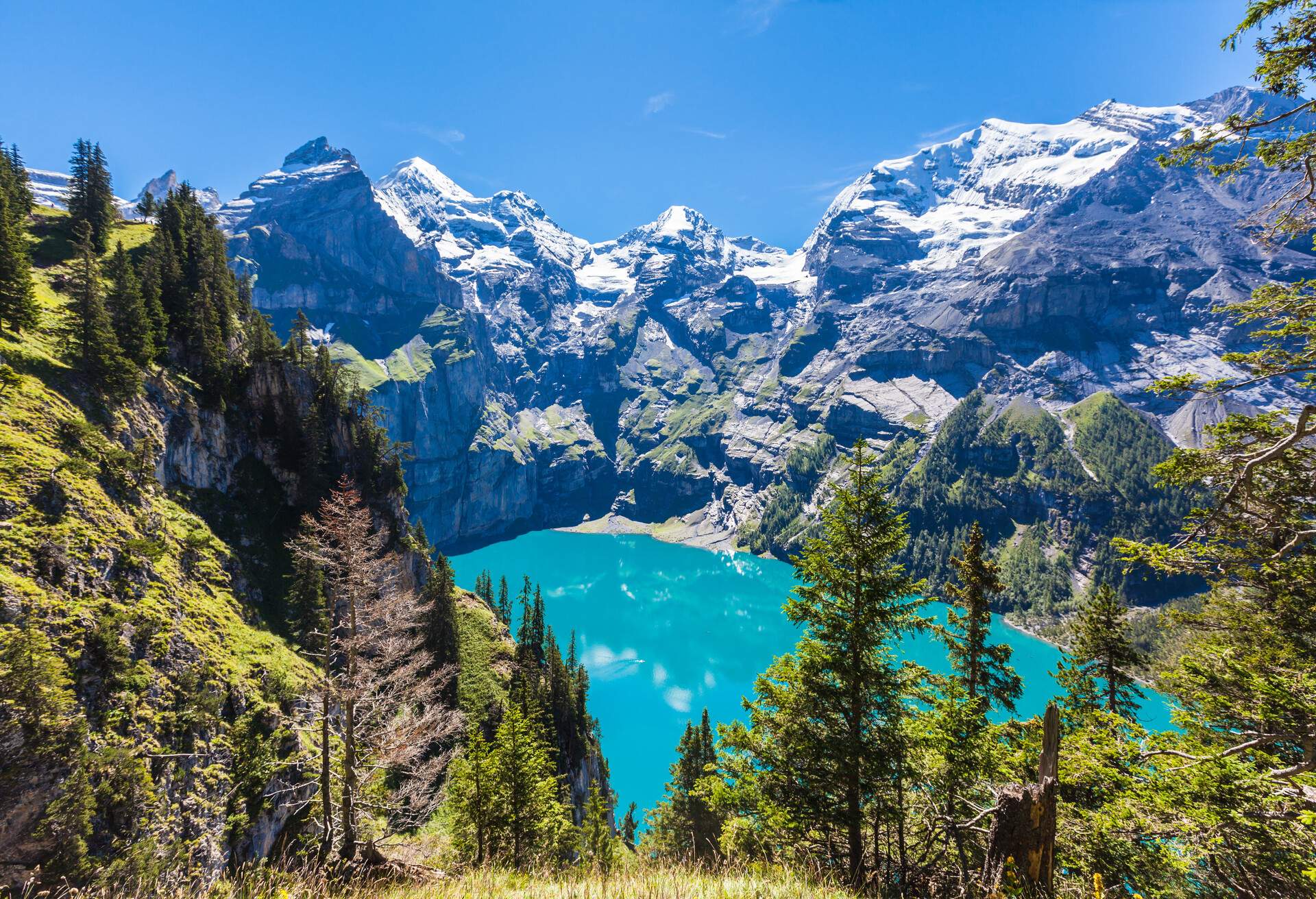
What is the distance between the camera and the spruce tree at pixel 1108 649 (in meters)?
20.2

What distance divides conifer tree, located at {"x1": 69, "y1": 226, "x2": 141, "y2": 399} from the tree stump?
41.0 meters

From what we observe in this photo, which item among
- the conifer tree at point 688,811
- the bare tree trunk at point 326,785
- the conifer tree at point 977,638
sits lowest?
the conifer tree at point 688,811

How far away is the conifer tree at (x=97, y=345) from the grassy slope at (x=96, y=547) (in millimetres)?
997

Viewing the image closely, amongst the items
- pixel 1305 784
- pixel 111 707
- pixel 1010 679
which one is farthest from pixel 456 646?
pixel 1305 784

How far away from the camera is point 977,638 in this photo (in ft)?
64.7

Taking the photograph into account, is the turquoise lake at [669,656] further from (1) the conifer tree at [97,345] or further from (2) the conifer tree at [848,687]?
(1) the conifer tree at [97,345]

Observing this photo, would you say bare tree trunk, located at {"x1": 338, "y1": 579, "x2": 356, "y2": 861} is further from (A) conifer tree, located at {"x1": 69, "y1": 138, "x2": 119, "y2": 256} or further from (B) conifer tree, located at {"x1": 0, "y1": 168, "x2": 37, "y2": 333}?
(A) conifer tree, located at {"x1": 69, "y1": 138, "x2": 119, "y2": 256}

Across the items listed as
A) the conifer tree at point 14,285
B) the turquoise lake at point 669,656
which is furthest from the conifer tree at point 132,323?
the turquoise lake at point 669,656

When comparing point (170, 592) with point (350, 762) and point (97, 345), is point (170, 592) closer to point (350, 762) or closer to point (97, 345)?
point (97, 345)

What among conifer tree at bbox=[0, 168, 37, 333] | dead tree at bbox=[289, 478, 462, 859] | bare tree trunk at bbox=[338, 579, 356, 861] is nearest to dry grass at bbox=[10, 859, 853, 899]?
bare tree trunk at bbox=[338, 579, 356, 861]

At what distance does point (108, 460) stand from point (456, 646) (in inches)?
1424

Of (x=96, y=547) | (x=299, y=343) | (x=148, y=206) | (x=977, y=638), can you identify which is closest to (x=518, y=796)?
(x=96, y=547)

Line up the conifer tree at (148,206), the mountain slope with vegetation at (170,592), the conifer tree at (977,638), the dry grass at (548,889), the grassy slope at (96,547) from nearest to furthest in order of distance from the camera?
the dry grass at (548,889), the mountain slope with vegetation at (170,592), the grassy slope at (96,547), the conifer tree at (977,638), the conifer tree at (148,206)

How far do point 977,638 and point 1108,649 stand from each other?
18.5ft
